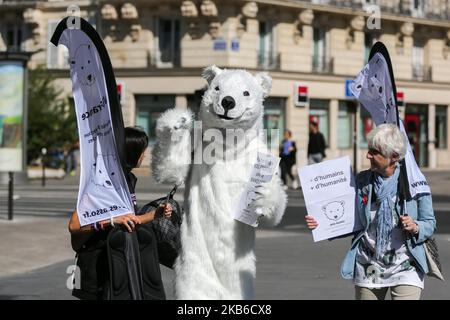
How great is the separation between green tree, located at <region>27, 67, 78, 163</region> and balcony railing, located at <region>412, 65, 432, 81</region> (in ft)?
51.1

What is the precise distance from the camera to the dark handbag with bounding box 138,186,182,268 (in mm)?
6270

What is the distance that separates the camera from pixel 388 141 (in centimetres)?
624

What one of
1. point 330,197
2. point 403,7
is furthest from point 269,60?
point 330,197

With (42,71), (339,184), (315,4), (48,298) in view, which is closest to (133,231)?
(339,184)

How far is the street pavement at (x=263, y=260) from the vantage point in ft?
32.3

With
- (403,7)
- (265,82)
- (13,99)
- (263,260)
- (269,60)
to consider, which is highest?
(403,7)

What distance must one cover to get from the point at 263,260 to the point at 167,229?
6.05m

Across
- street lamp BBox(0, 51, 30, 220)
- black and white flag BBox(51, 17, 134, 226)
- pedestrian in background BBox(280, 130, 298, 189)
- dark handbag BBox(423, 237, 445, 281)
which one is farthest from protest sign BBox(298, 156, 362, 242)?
pedestrian in background BBox(280, 130, 298, 189)

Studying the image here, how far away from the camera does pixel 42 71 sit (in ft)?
129

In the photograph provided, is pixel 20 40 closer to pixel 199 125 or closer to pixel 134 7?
pixel 134 7

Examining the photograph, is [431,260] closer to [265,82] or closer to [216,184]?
[216,184]

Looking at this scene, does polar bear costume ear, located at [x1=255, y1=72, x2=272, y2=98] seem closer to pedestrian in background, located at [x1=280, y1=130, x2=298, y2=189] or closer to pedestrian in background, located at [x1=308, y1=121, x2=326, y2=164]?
pedestrian in background, located at [x1=308, y1=121, x2=326, y2=164]

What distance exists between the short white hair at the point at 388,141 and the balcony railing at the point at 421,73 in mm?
40809

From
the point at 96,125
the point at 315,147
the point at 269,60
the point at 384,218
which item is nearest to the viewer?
the point at 96,125
